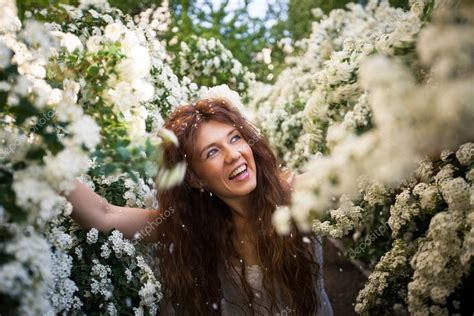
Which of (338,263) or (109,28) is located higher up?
(109,28)

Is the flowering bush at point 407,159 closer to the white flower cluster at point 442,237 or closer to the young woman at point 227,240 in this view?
the white flower cluster at point 442,237

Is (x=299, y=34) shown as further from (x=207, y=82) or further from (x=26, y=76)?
(x=26, y=76)

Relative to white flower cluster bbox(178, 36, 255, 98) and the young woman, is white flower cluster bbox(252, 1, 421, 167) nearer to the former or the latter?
the young woman

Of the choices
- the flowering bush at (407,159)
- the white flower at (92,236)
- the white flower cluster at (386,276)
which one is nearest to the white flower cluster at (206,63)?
the flowering bush at (407,159)

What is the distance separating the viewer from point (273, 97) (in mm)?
5434

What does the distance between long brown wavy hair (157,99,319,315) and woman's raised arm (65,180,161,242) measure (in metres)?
0.07

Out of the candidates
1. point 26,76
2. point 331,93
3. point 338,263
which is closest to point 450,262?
point 331,93

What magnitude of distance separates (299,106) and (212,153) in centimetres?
264

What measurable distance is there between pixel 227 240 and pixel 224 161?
0.49 m

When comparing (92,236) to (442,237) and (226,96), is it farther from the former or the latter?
(442,237)

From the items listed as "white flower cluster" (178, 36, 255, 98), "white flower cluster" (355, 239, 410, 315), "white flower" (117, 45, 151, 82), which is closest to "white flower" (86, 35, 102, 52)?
"white flower" (117, 45, 151, 82)

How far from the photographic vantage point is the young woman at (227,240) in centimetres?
246

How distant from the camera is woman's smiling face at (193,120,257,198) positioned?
235cm

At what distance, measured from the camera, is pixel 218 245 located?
8.60 feet
